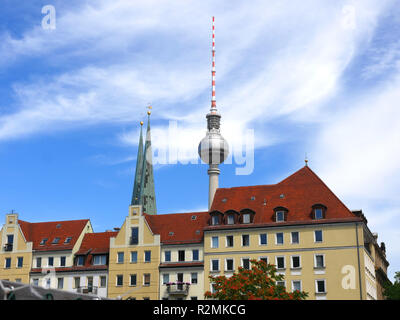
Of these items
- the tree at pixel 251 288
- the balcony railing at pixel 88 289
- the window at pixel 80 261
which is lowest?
the tree at pixel 251 288

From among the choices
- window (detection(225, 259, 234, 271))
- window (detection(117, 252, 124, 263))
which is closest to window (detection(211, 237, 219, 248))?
window (detection(225, 259, 234, 271))

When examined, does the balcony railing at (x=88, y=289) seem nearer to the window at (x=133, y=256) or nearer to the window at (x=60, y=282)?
the window at (x=60, y=282)

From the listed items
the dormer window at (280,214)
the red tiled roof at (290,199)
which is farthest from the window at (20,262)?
the dormer window at (280,214)

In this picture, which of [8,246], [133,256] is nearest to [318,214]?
[133,256]

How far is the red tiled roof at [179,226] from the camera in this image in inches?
3970

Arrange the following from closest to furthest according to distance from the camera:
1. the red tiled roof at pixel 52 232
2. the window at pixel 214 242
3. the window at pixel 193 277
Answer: the window at pixel 193 277, the window at pixel 214 242, the red tiled roof at pixel 52 232

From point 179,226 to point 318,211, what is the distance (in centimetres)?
2223

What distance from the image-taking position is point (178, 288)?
9656 centimetres

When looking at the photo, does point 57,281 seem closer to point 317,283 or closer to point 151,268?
point 151,268

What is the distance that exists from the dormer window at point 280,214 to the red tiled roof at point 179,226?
11938mm

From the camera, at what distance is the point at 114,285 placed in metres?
100
